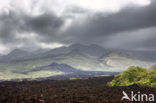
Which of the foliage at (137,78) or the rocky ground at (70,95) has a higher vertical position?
the foliage at (137,78)

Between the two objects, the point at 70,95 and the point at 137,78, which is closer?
the point at 70,95

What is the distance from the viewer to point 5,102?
66625mm

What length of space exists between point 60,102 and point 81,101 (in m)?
7.34

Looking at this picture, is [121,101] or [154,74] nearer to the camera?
[121,101]

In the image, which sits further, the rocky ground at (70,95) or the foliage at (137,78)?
the foliage at (137,78)

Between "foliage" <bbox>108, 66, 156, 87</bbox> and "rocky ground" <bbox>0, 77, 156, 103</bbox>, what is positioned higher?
"foliage" <bbox>108, 66, 156, 87</bbox>

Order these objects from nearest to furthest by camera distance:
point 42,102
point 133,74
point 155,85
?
point 42,102 < point 155,85 < point 133,74

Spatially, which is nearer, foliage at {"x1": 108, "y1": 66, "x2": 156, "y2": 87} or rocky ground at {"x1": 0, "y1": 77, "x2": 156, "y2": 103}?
rocky ground at {"x1": 0, "y1": 77, "x2": 156, "y2": 103}

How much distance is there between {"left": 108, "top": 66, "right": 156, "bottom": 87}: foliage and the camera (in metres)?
108

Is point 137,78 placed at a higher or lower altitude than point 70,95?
higher

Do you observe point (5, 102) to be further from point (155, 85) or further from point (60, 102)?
point (155, 85)

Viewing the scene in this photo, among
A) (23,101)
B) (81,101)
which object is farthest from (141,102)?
(23,101)

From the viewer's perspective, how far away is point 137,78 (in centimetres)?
12106

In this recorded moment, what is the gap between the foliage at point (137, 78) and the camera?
4245 inches
